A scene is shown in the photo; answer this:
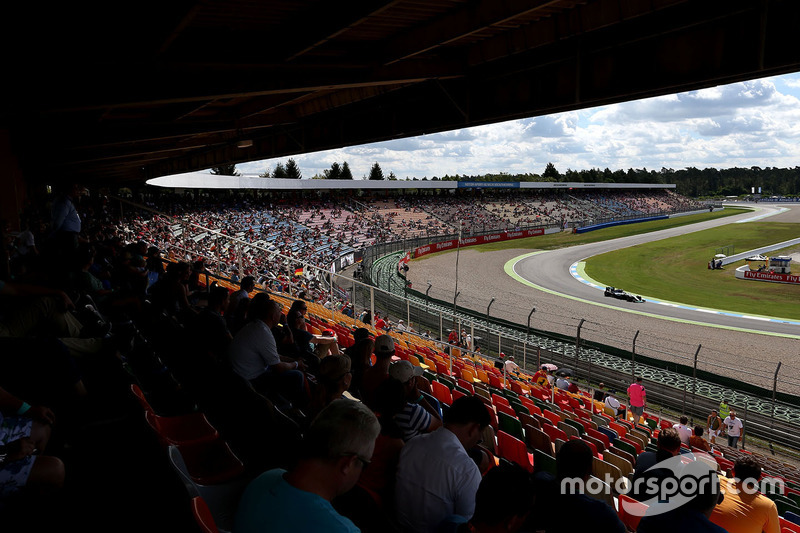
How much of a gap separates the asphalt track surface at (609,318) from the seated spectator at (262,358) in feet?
37.4

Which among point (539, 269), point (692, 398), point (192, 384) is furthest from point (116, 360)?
point (539, 269)

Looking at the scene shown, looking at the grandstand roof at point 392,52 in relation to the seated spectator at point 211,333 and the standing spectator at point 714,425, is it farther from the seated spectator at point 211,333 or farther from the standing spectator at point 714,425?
the standing spectator at point 714,425

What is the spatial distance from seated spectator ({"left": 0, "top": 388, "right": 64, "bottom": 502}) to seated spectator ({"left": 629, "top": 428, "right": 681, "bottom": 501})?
13.2 ft

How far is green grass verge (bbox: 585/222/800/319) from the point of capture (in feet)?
96.7

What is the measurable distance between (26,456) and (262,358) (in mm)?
2178

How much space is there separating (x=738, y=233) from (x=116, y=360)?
256ft

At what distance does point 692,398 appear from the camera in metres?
13.9

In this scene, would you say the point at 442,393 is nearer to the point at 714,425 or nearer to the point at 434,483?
the point at 434,483

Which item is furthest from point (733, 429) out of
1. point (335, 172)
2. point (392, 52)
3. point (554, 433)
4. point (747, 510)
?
point (335, 172)

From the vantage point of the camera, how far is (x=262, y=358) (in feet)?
15.6

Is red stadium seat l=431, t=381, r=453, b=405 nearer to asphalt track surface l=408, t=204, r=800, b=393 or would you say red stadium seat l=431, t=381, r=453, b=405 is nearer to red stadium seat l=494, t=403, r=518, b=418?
red stadium seat l=494, t=403, r=518, b=418

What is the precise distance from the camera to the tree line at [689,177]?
337 feet

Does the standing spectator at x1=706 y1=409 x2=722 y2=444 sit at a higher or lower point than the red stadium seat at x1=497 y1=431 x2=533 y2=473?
lower

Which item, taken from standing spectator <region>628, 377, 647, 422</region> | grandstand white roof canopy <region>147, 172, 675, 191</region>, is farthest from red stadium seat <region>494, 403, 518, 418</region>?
grandstand white roof canopy <region>147, 172, 675, 191</region>
